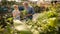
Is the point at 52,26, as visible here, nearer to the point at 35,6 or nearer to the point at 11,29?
the point at 11,29

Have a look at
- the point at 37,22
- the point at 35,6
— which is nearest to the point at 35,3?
the point at 35,6

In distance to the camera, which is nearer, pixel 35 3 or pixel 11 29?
pixel 11 29

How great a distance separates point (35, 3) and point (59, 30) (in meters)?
1.20

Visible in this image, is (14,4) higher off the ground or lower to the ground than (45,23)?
lower

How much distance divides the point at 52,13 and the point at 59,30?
0.08 metres

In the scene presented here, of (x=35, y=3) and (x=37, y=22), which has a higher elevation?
(x=37, y=22)

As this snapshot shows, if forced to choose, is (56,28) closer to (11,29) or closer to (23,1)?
(11,29)

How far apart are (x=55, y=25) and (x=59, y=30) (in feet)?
0.10

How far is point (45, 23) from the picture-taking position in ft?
1.91

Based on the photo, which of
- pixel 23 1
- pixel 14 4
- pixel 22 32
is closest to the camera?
pixel 22 32

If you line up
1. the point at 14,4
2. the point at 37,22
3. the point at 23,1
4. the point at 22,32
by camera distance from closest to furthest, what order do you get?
the point at 22,32, the point at 37,22, the point at 23,1, the point at 14,4

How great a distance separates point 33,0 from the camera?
1829 mm

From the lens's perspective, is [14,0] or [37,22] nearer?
[37,22]

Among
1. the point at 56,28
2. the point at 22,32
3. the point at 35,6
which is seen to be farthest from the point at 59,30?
the point at 35,6
